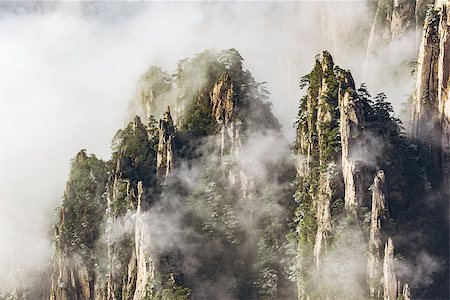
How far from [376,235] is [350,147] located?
10.3 m

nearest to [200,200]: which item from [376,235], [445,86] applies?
[376,235]

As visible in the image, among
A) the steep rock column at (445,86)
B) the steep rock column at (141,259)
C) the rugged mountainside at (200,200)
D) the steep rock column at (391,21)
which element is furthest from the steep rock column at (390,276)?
the steep rock column at (391,21)

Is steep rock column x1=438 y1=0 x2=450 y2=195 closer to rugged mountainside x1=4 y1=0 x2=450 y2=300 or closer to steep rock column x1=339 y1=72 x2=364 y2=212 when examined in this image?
rugged mountainside x1=4 y1=0 x2=450 y2=300

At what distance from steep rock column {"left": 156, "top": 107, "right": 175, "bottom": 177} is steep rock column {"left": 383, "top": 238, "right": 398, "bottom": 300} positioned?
33.9 metres

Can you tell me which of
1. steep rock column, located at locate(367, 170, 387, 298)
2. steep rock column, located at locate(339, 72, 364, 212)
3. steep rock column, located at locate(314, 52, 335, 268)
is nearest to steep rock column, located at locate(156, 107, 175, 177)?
steep rock column, located at locate(314, 52, 335, 268)

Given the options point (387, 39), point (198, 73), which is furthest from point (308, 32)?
point (198, 73)

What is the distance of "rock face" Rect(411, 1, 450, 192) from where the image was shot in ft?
323

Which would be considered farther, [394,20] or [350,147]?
[394,20]

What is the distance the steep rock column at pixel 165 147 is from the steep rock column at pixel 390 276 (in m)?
33.9

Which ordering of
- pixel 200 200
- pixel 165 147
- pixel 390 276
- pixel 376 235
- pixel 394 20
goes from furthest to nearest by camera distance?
pixel 394 20 < pixel 165 147 < pixel 200 200 < pixel 376 235 < pixel 390 276

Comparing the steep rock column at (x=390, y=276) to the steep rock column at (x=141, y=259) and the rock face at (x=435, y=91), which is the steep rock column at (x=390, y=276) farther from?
the steep rock column at (x=141, y=259)

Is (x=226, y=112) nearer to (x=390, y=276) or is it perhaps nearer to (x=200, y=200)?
(x=200, y=200)

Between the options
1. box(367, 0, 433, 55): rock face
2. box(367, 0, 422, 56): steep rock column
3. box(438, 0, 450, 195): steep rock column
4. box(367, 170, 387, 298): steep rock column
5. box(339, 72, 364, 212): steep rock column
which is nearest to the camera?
box(367, 170, 387, 298): steep rock column

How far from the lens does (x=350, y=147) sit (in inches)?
3713
